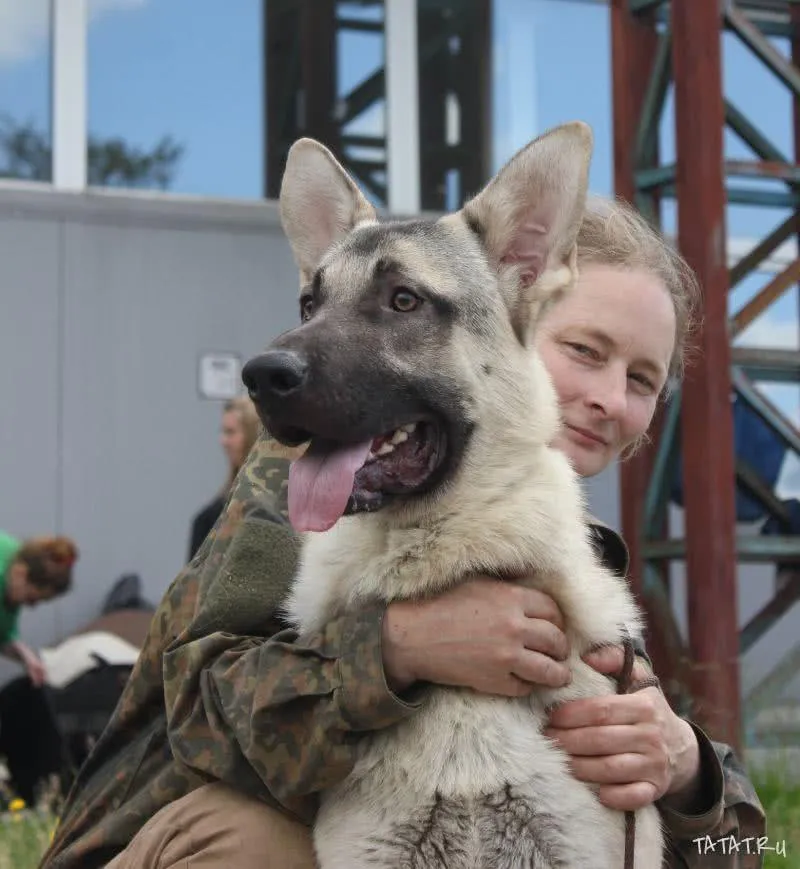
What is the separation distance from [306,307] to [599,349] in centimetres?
70

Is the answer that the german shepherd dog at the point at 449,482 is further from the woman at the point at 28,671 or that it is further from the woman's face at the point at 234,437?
the woman at the point at 28,671

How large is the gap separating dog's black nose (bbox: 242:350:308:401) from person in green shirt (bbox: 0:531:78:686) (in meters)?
4.76

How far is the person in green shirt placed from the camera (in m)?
6.55

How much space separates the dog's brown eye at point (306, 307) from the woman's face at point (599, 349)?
537 millimetres

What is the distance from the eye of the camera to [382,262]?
2363 mm

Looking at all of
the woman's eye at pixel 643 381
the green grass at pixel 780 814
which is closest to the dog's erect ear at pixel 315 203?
the woman's eye at pixel 643 381

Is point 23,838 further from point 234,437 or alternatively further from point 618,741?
point 618,741

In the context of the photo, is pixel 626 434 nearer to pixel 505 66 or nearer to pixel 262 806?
pixel 262 806

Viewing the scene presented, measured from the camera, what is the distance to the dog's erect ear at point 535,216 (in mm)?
2371

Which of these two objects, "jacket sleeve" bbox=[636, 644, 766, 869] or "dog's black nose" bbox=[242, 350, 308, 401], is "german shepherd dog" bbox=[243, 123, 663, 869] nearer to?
"dog's black nose" bbox=[242, 350, 308, 401]

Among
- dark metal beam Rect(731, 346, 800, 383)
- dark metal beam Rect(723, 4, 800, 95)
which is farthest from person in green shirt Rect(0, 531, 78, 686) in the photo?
dark metal beam Rect(723, 4, 800, 95)

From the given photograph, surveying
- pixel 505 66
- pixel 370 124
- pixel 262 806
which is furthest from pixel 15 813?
pixel 505 66

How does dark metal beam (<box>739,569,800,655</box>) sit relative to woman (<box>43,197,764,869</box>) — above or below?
below

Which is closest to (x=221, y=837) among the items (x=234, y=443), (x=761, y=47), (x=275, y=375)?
(x=275, y=375)
